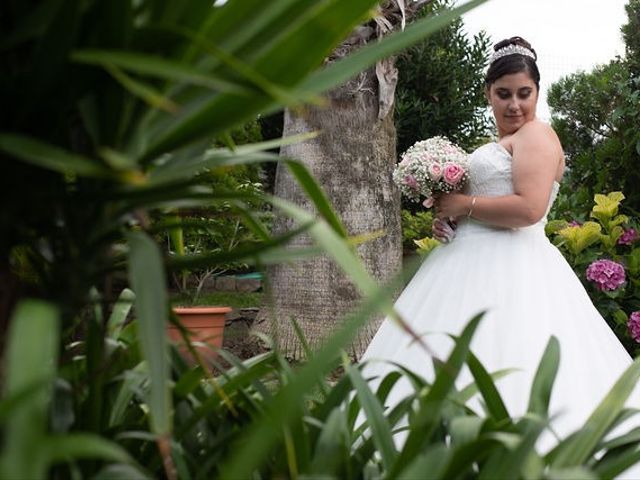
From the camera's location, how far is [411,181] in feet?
14.4

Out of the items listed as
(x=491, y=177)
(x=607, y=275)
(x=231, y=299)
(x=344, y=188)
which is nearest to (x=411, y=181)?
(x=491, y=177)

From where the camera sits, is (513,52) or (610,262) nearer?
(513,52)

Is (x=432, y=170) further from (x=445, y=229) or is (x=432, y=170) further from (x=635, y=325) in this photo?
(x=635, y=325)

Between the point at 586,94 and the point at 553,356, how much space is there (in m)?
7.64

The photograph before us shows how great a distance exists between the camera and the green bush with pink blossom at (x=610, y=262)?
229 inches

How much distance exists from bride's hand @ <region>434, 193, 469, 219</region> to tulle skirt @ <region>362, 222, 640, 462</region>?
126 millimetres

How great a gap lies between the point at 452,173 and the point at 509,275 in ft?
1.75

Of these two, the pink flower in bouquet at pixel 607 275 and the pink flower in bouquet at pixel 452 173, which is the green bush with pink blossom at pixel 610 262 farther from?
the pink flower in bouquet at pixel 452 173

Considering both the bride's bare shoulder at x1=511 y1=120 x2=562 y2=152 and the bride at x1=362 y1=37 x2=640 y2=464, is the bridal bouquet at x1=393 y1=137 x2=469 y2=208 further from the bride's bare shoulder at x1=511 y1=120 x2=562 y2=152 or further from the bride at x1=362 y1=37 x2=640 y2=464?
the bride's bare shoulder at x1=511 y1=120 x2=562 y2=152

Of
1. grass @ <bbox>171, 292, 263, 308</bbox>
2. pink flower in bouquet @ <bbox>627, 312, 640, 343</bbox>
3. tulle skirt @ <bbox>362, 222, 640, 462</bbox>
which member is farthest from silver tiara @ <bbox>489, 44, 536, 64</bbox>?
grass @ <bbox>171, 292, 263, 308</bbox>

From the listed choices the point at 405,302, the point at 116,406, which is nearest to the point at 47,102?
the point at 116,406

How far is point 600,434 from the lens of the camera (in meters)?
1.57

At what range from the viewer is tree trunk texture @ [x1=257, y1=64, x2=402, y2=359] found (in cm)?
780

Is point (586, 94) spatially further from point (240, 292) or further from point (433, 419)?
point (433, 419)
